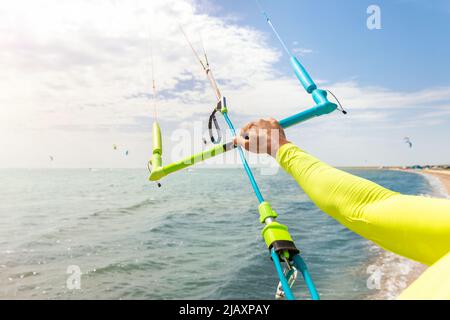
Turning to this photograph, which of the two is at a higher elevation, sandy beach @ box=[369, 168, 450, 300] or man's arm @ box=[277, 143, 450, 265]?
man's arm @ box=[277, 143, 450, 265]

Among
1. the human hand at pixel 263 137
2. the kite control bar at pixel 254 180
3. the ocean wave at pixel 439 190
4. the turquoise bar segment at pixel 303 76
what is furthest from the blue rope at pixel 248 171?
the ocean wave at pixel 439 190

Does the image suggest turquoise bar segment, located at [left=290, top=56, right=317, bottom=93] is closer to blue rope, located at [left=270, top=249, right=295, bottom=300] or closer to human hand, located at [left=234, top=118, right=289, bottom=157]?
human hand, located at [left=234, top=118, right=289, bottom=157]

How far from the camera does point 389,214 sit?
5.82ft

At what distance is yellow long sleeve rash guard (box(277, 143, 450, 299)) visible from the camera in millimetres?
1274

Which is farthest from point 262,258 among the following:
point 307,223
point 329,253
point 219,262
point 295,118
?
point 295,118

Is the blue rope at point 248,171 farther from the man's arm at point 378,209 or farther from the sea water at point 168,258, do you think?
the sea water at point 168,258

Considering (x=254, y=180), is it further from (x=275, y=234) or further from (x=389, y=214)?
(x=389, y=214)

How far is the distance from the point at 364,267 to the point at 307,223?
38.4 ft

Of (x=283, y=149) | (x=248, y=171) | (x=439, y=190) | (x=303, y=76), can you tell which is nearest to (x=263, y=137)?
(x=283, y=149)

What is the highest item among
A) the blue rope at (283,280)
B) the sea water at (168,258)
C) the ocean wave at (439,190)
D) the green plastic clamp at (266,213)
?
the green plastic clamp at (266,213)

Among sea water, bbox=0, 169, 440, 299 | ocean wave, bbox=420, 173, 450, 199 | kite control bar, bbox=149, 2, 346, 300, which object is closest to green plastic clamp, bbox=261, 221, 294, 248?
kite control bar, bbox=149, 2, 346, 300

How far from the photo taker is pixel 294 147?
7.79 ft

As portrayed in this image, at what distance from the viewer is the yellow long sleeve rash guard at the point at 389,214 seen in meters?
1.27
